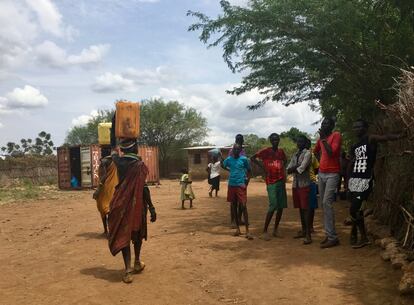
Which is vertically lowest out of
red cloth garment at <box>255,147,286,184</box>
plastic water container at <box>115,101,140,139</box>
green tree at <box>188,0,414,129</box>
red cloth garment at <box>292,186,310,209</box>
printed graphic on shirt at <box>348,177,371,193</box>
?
red cloth garment at <box>292,186,310,209</box>

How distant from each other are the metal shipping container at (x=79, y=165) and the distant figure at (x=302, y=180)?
17392mm

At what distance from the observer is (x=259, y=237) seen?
7.64 m

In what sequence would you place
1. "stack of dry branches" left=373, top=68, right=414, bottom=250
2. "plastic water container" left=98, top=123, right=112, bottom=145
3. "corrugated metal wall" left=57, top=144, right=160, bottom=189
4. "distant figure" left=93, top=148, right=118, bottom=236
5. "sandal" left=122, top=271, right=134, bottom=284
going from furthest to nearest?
"corrugated metal wall" left=57, top=144, right=160, bottom=189
"plastic water container" left=98, top=123, right=112, bottom=145
"distant figure" left=93, top=148, right=118, bottom=236
"sandal" left=122, top=271, right=134, bottom=284
"stack of dry branches" left=373, top=68, right=414, bottom=250

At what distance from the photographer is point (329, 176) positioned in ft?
21.3

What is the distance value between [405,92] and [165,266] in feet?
12.2

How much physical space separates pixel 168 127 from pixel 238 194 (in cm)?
3143

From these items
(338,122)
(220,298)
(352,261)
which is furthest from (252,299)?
(338,122)

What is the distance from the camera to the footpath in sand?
4.81 metres

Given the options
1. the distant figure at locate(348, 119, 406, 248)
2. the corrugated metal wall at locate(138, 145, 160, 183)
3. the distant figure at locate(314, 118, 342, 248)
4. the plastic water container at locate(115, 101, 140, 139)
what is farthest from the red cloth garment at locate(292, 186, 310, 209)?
the corrugated metal wall at locate(138, 145, 160, 183)

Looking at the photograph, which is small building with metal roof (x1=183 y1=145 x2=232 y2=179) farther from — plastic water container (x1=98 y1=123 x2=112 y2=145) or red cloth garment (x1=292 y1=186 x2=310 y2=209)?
red cloth garment (x1=292 y1=186 x2=310 y2=209)

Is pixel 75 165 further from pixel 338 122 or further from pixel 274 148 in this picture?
pixel 274 148

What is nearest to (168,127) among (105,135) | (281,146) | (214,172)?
(281,146)

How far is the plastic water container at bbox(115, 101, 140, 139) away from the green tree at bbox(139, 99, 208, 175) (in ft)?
103

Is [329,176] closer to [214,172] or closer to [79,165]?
[214,172]
